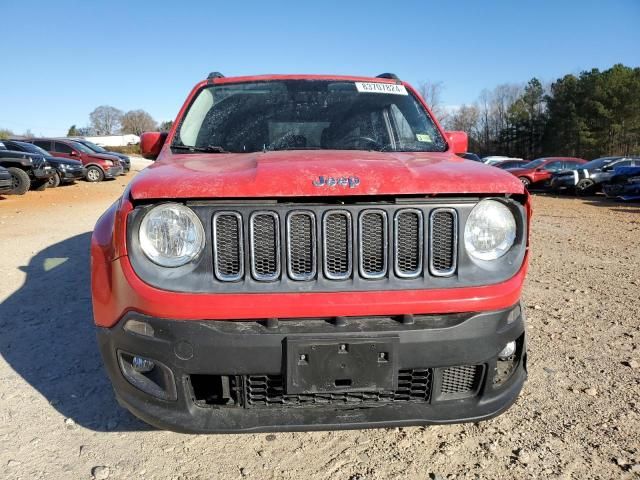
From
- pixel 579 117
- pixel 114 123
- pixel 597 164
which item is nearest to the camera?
pixel 597 164

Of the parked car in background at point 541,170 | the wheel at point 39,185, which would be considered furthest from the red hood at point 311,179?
the parked car in background at point 541,170

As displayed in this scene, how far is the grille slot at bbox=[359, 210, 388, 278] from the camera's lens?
6.38ft

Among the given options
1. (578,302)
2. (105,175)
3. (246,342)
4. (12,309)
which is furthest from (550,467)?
(105,175)

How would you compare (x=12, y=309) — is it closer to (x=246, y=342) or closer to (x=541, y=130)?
(x=246, y=342)

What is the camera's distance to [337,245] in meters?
1.95

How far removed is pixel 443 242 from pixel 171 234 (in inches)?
44.4

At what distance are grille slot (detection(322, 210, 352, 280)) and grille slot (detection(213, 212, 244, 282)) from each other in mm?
346

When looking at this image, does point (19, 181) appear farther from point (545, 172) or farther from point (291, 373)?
point (545, 172)

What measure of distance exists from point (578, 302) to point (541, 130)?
57.2 meters

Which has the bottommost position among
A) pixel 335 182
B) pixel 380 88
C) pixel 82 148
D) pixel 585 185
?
pixel 585 185

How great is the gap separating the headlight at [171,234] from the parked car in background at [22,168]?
15.0m

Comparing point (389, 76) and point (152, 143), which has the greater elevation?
point (389, 76)

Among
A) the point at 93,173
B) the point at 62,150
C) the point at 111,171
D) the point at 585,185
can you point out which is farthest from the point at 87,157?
the point at 585,185

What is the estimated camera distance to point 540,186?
19.2 metres
